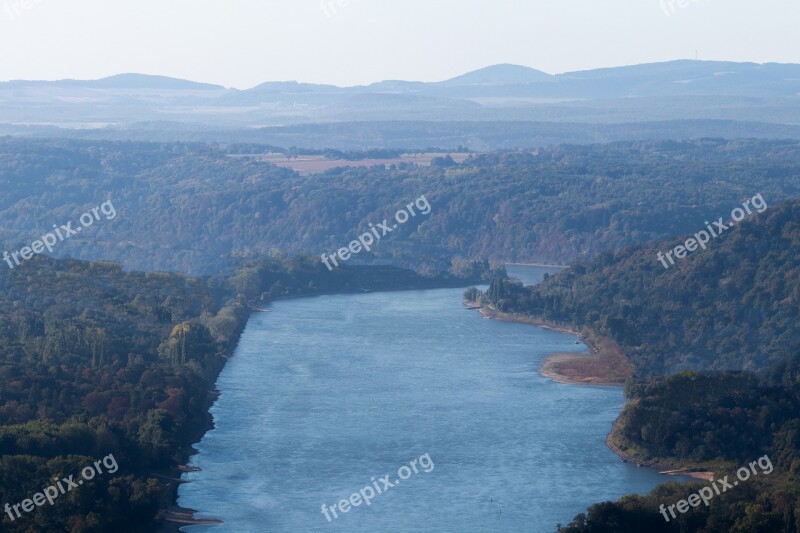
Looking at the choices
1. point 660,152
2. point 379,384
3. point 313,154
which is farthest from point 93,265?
point 660,152

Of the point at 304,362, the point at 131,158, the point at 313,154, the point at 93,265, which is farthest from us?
the point at 313,154

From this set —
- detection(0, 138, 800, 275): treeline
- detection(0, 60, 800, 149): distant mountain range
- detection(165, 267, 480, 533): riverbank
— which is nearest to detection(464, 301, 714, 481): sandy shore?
detection(165, 267, 480, 533): riverbank

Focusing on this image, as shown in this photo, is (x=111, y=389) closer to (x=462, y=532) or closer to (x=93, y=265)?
(x=462, y=532)

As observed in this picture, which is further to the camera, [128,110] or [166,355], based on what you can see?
[128,110]

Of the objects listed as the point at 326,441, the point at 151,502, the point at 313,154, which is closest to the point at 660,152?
the point at 313,154

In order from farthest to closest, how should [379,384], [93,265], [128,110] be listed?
1. [128,110]
2. [93,265]
3. [379,384]

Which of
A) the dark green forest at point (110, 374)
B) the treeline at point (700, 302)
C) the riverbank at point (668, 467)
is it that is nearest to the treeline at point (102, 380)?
the dark green forest at point (110, 374)

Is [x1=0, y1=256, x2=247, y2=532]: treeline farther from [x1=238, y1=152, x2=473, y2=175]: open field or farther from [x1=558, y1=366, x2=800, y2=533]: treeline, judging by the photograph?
[x1=238, y1=152, x2=473, y2=175]: open field

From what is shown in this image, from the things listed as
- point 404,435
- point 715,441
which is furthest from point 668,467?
point 404,435
